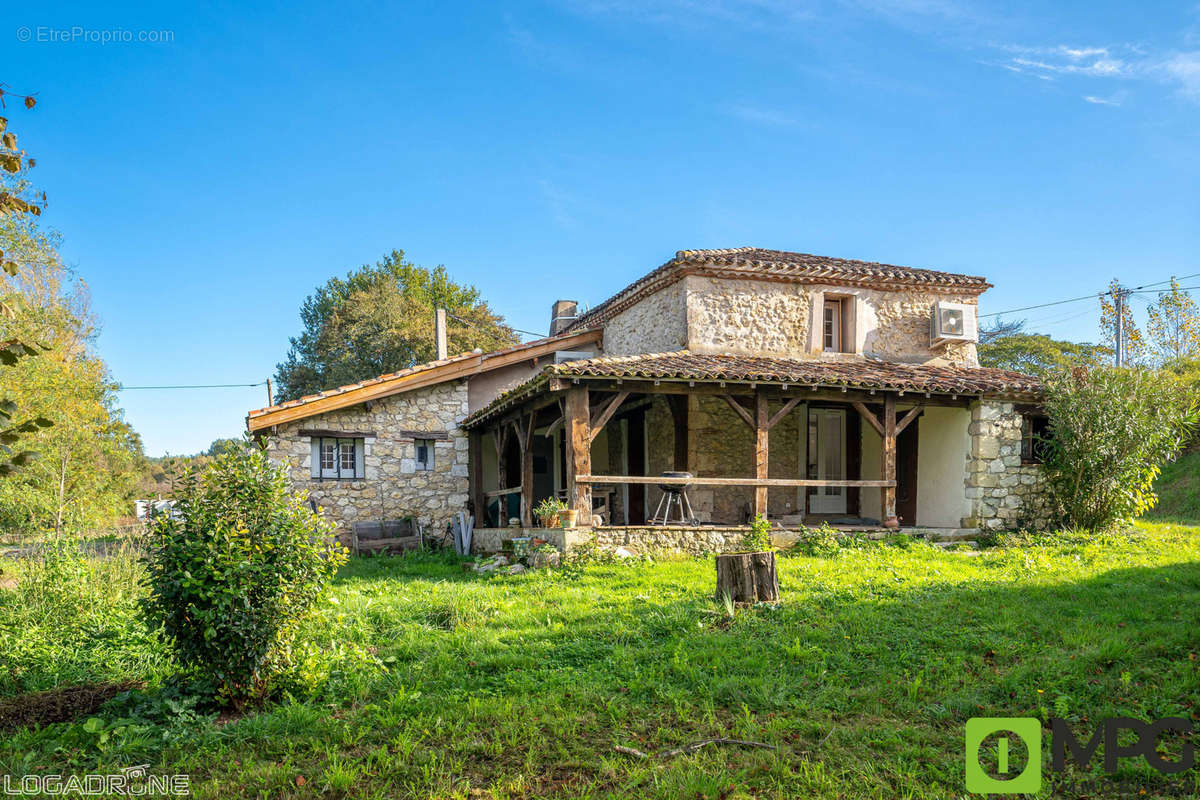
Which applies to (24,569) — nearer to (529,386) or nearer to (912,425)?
(529,386)

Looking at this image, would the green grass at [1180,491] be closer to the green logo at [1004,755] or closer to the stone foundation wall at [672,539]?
the stone foundation wall at [672,539]

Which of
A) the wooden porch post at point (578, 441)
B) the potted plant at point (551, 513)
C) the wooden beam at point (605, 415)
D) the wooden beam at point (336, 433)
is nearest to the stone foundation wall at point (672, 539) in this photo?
the wooden porch post at point (578, 441)

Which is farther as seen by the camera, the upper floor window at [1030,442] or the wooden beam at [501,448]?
the wooden beam at [501,448]

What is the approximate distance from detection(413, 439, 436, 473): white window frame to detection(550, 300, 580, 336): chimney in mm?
6003

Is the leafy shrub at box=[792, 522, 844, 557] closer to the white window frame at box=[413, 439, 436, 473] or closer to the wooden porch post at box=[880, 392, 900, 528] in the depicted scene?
the wooden porch post at box=[880, 392, 900, 528]

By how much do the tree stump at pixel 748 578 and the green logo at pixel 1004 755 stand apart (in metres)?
Result: 2.64

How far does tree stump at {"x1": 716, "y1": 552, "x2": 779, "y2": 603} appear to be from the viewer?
24.3 ft

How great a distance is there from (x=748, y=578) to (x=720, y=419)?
6.45 metres

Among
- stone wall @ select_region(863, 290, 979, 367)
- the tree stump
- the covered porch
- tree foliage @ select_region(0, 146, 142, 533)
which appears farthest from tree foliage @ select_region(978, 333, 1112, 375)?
tree foliage @ select_region(0, 146, 142, 533)

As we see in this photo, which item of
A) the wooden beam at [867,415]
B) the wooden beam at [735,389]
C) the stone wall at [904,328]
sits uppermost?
the stone wall at [904,328]

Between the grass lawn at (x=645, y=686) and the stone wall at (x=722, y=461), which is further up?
the stone wall at (x=722, y=461)

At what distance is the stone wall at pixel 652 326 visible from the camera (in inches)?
555

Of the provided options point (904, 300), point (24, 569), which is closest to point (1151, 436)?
point (904, 300)

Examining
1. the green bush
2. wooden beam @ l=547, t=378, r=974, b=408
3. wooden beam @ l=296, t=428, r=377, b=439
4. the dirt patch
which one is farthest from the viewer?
wooden beam @ l=296, t=428, r=377, b=439
